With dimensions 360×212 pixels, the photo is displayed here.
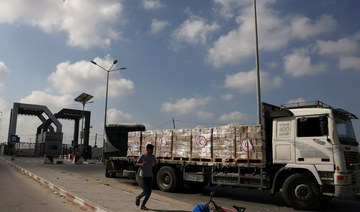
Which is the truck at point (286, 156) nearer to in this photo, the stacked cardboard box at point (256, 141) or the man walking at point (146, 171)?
the stacked cardboard box at point (256, 141)

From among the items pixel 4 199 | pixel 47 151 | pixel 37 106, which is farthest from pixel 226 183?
pixel 37 106

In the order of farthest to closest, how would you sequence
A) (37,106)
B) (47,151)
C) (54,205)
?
(37,106), (47,151), (54,205)

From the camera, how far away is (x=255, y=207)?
27.4 ft

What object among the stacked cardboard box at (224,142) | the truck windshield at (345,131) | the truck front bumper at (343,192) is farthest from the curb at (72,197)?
the truck windshield at (345,131)

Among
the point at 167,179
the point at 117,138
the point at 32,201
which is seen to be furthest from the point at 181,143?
the point at 117,138

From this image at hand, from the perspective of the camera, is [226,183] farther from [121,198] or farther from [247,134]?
[121,198]

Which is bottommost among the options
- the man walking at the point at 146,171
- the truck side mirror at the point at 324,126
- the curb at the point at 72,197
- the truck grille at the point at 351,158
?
the curb at the point at 72,197

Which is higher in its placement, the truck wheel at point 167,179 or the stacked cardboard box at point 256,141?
the stacked cardboard box at point 256,141

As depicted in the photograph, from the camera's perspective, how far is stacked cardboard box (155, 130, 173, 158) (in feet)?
37.1

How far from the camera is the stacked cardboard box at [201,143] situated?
395 inches

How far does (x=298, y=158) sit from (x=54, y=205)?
6.80 metres

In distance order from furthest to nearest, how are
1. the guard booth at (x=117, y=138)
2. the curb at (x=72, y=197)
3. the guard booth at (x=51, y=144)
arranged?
the guard booth at (x=51, y=144), the guard booth at (x=117, y=138), the curb at (x=72, y=197)

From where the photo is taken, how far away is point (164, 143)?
11.5 m

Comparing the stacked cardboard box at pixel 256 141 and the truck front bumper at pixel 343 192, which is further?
the stacked cardboard box at pixel 256 141
